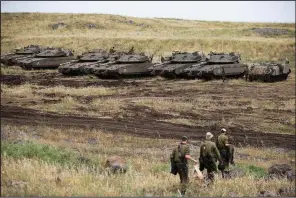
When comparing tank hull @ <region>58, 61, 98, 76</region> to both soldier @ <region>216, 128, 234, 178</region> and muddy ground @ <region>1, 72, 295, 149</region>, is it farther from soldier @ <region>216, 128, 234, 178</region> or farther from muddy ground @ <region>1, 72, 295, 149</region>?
soldier @ <region>216, 128, 234, 178</region>

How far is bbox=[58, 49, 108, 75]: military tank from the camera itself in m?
37.3

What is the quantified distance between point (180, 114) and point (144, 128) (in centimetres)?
335

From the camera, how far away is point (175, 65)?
119ft

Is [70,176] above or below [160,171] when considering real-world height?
above

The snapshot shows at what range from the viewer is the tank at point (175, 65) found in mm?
35031

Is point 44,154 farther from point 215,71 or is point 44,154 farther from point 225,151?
point 215,71

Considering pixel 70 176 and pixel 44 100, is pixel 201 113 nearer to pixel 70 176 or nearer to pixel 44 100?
pixel 44 100

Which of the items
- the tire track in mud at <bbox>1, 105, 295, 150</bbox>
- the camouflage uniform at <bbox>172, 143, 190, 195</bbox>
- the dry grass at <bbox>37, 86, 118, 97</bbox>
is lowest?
the dry grass at <bbox>37, 86, 118, 97</bbox>

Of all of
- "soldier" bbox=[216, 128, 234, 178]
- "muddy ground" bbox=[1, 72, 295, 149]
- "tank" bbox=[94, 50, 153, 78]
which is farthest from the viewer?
"tank" bbox=[94, 50, 153, 78]

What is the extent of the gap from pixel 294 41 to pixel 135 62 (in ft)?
92.3

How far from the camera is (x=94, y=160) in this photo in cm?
1288

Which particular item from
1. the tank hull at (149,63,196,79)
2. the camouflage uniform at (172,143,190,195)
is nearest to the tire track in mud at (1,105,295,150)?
A: the camouflage uniform at (172,143,190,195)

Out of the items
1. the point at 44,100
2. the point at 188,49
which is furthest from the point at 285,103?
the point at 188,49

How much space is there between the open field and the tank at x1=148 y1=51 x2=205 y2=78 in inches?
29.5
